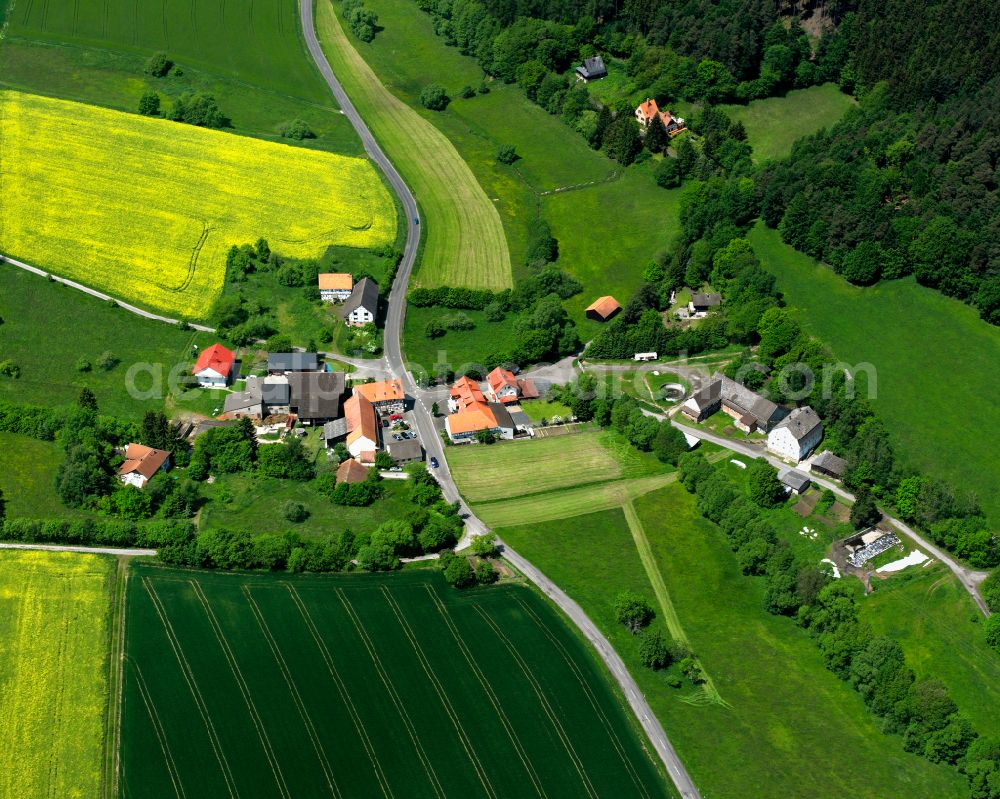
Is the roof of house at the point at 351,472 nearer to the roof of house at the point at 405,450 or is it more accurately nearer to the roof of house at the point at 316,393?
the roof of house at the point at 405,450

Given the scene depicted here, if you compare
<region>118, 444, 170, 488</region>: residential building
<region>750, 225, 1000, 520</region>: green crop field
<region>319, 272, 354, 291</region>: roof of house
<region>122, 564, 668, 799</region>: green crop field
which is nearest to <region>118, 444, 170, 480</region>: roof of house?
<region>118, 444, 170, 488</region>: residential building

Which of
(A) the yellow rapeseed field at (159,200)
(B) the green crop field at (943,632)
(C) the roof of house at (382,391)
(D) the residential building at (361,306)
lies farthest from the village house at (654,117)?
(B) the green crop field at (943,632)

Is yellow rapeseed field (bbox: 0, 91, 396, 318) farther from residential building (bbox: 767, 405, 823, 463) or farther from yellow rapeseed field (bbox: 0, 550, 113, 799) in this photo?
residential building (bbox: 767, 405, 823, 463)

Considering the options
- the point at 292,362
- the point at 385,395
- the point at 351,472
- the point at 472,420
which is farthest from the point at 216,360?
the point at 472,420

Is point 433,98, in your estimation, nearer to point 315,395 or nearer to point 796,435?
point 315,395

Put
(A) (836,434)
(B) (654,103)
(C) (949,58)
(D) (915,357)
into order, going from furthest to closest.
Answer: (B) (654,103)
(C) (949,58)
(D) (915,357)
(A) (836,434)

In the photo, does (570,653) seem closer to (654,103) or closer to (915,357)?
(915,357)

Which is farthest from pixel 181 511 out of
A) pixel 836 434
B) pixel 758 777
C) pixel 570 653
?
pixel 836 434
